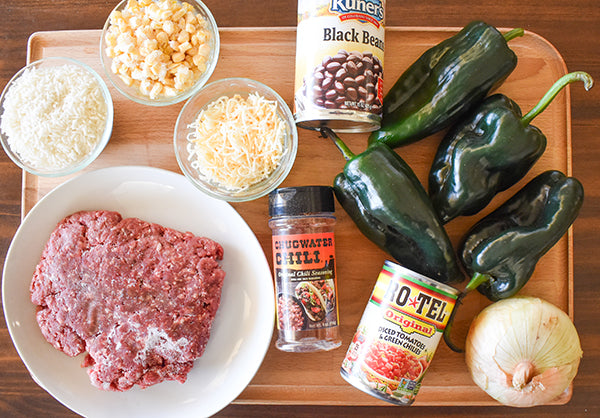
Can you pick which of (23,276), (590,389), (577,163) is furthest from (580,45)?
(23,276)

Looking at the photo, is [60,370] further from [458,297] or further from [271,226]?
[458,297]

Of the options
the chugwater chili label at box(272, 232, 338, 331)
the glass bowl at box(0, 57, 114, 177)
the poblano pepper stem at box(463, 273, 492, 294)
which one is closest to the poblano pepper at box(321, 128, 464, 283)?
the poblano pepper stem at box(463, 273, 492, 294)

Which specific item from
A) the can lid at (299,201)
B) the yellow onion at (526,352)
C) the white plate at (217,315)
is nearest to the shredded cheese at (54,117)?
the white plate at (217,315)

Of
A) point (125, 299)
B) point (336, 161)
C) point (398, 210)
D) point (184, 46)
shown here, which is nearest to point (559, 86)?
point (398, 210)

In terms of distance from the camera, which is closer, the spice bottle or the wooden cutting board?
the spice bottle

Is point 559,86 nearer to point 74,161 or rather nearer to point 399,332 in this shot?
point 399,332

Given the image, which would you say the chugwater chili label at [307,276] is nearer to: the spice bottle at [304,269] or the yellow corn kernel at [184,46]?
the spice bottle at [304,269]

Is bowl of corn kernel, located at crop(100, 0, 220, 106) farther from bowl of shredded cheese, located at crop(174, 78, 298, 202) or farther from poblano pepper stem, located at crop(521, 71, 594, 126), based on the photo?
poblano pepper stem, located at crop(521, 71, 594, 126)
